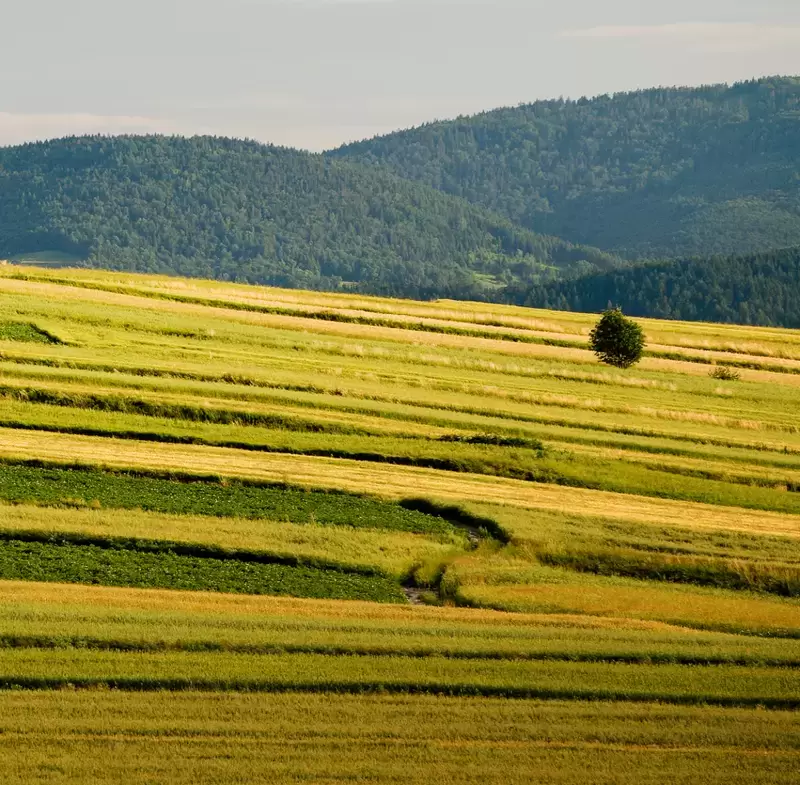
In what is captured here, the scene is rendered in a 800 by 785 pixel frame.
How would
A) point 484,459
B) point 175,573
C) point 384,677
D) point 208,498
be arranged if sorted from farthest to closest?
point 484,459
point 208,498
point 175,573
point 384,677

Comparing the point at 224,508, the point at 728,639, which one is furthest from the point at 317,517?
the point at 728,639

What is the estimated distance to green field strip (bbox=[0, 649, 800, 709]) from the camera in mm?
25548

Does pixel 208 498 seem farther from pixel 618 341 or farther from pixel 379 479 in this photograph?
pixel 618 341

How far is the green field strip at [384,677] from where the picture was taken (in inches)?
1006

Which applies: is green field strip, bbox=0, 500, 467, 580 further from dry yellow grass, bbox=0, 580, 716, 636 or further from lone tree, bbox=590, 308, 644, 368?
lone tree, bbox=590, 308, 644, 368

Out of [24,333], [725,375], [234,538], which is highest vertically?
[24,333]

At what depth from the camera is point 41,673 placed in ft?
83.5

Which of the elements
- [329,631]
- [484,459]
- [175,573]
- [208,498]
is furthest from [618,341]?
[329,631]

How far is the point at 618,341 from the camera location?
267ft

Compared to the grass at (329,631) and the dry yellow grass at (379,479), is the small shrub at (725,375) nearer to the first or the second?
the dry yellow grass at (379,479)

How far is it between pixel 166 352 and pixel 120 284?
23.9m

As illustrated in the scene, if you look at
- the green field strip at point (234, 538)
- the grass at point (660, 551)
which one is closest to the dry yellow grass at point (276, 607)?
the green field strip at point (234, 538)

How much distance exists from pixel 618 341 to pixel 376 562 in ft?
152

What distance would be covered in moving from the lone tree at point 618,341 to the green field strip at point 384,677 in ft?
179
